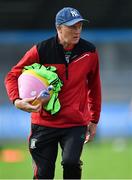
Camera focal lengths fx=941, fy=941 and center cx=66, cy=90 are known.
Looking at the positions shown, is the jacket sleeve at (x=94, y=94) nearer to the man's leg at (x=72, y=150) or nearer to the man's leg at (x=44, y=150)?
the man's leg at (x=72, y=150)

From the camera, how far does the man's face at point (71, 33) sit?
8.28 m

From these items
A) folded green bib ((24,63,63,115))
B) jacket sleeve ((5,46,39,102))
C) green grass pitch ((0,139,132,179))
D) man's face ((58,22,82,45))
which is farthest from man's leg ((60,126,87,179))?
green grass pitch ((0,139,132,179))

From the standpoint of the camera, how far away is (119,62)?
1738 centimetres

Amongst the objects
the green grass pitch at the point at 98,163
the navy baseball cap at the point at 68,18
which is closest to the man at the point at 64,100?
the navy baseball cap at the point at 68,18

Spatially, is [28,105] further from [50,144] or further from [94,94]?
[94,94]

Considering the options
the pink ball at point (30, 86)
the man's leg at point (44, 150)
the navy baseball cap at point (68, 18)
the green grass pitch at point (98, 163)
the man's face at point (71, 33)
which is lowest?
the green grass pitch at point (98, 163)

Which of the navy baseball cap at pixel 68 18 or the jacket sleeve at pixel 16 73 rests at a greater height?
the navy baseball cap at pixel 68 18

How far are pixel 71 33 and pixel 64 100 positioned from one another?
61 cm

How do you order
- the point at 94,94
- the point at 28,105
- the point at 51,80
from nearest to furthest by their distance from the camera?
1. the point at 28,105
2. the point at 51,80
3. the point at 94,94

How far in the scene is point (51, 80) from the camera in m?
8.36

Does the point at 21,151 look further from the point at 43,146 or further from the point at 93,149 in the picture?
the point at 43,146

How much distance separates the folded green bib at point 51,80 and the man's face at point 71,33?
30 cm

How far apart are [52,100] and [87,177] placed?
363cm

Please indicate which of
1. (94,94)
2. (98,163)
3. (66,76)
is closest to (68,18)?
(66,76)
